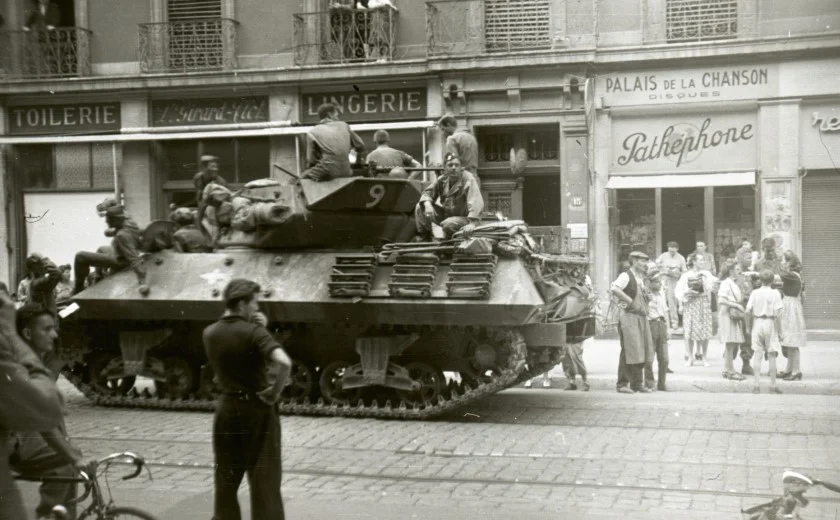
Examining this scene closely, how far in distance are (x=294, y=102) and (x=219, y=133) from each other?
39.7 inches

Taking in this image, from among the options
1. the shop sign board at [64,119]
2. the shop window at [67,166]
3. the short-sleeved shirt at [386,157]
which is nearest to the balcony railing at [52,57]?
the shop sign board at [64,119]

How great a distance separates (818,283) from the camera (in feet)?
35.1

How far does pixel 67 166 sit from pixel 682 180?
706 centimetres

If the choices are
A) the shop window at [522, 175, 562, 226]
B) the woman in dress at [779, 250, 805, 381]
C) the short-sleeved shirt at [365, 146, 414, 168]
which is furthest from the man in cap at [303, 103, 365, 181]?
the woman in dress at [779, 250, 805, 381]

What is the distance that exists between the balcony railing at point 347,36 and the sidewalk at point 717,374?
447 centimetres

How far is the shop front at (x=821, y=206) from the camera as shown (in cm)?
977

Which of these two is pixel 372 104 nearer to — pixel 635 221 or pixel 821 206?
pixel 635 221

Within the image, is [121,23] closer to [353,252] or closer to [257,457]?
[353,252]

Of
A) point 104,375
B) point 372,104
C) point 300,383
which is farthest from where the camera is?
point 372,104

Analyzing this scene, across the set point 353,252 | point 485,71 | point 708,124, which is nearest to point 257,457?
point 353,252

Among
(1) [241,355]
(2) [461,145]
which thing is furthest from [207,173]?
(1) [241,355]

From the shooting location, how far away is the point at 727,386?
35.3 ft

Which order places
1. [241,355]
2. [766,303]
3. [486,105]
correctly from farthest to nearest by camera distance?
[486,105], [766,303], [241,355]

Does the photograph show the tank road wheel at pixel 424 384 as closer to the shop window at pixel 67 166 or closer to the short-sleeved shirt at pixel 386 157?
the short-sleeved shirt at pixel 386 157
